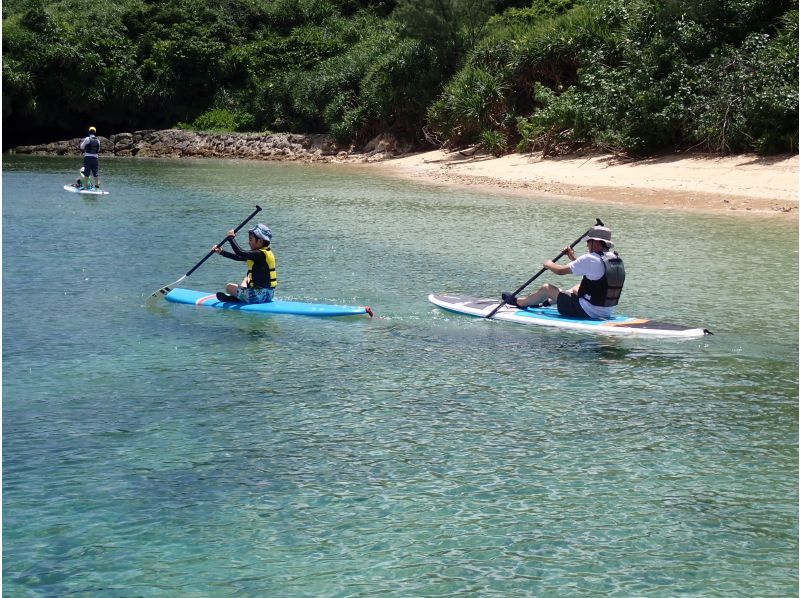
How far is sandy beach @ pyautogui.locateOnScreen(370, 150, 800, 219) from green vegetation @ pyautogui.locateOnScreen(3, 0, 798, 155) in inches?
27.2

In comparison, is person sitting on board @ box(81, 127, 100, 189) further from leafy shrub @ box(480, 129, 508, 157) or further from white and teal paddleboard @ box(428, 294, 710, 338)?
white and teal paddleboard @ box(428, 294, 710, 338)

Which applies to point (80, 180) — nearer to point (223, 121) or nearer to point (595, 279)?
point (595, 279)

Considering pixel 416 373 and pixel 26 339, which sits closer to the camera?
pixel 416 373

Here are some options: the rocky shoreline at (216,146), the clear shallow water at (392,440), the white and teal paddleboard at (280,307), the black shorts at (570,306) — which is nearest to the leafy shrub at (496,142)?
the rocky shoreline at (216,146)

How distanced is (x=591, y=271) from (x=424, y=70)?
93.0 ft

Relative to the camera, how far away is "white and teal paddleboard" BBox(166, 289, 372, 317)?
465 inches

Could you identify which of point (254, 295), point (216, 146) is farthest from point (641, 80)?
point (216, 146)

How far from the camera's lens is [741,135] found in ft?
80.8

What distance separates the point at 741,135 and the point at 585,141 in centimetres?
561

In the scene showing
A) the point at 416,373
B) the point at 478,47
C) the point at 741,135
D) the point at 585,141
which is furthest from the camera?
the point at 478,47

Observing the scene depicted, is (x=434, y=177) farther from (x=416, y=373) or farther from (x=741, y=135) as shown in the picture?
(x=416, y=373)

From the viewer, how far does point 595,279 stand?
11.2 meters

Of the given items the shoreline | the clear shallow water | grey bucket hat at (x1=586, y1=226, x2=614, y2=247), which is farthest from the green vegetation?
grey bucket hat at (x1=586, y1=226, x2=614, y2=247)

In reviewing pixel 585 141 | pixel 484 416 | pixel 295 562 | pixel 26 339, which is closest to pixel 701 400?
pixel 484 416
